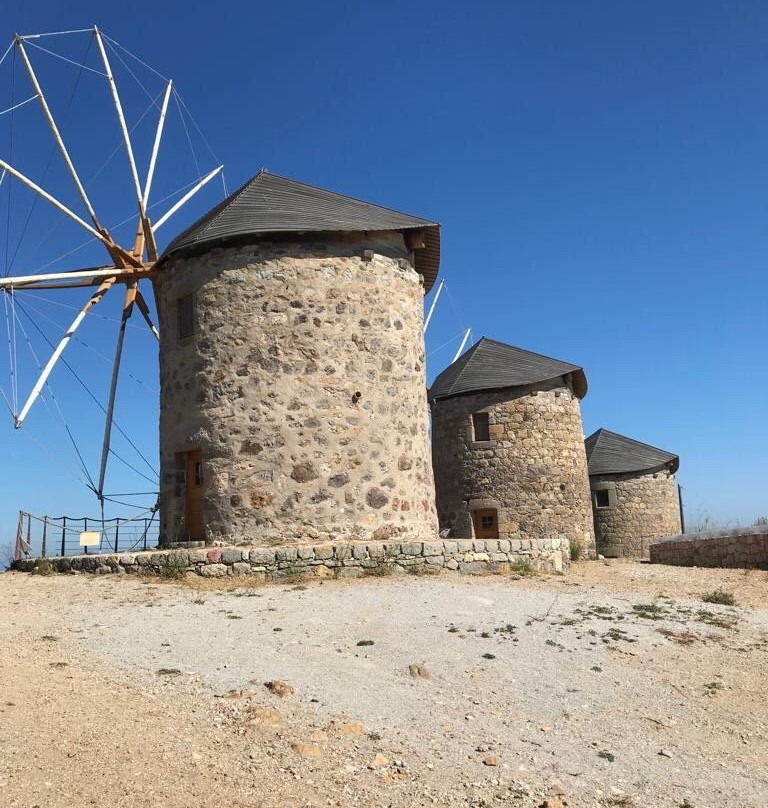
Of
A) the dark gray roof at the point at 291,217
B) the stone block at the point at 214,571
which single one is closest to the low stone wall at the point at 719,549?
the dark gray roof at the point at 291,217

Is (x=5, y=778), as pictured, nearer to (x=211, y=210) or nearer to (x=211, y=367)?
(x=211, y=367)

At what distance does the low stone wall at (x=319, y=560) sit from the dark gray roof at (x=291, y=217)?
5.12 metres

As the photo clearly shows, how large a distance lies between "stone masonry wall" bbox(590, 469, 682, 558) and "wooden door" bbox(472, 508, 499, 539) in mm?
6613

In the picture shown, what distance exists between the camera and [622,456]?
25906mm

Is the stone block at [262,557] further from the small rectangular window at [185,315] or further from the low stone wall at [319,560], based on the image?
the small rectangular window at [185,315]

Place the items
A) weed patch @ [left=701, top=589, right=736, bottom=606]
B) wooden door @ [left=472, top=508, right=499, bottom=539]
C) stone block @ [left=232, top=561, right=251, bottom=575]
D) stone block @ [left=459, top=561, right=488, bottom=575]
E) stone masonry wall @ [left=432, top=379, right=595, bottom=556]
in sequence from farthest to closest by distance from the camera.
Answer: wooden door @ [left=472, top=508, right=499, bottom=539] < stone masonry wall @ [left=432, top=379, right=595, bottom=556] < stone block @ [left=459, top=561, right=488, bottom=575] < stone block @ [left=232, top=561, right=251, bottom=575] < weed patch @ [left=701, top=589, right=736, bottom=606]

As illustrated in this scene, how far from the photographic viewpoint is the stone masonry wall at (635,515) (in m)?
24.6

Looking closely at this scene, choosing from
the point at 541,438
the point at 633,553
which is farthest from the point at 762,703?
the point at 633,553

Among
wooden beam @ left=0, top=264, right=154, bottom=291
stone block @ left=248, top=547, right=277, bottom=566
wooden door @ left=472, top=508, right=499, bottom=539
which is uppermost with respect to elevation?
wooden beam @ left=0, top=264, right=154, bottom=291

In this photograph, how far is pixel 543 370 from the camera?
807 inches

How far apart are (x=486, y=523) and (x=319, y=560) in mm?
9975

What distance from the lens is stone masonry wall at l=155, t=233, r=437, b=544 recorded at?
1153cm

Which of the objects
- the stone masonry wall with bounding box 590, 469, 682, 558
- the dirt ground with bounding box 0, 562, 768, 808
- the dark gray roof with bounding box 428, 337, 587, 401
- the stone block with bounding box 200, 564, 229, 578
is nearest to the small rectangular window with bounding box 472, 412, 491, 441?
the dark gray roof with bounding box 428, 337, 587, 401

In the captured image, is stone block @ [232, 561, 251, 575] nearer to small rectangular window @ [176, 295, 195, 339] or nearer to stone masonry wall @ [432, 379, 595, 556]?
small rectangular window @ [176, 295, 195, 339]
